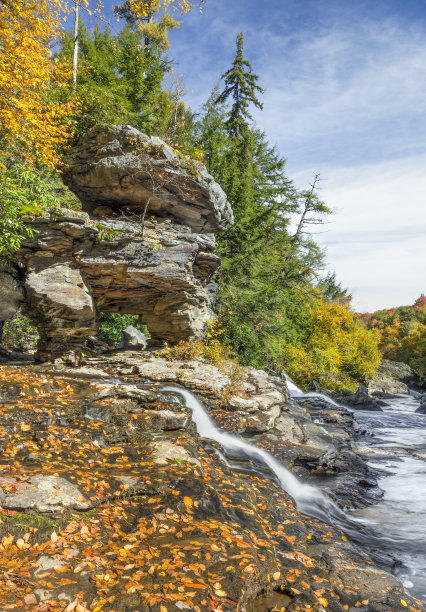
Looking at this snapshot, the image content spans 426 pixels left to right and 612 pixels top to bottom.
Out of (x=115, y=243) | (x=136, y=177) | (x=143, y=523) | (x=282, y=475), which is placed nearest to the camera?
(x=143, y=523)

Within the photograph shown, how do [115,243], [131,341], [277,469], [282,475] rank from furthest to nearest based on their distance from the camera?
1. [131,341]
2. [115,243]
3. [277,469]
4. [282,475]

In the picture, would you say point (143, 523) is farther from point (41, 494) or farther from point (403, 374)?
point (403, 374)

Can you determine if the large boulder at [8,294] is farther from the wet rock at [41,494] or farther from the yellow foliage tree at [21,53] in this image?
the wet rock at [41,494]

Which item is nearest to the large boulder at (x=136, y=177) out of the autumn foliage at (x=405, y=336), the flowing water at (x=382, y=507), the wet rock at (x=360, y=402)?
the flowing water at (x=382, y=507)

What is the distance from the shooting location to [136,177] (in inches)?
472

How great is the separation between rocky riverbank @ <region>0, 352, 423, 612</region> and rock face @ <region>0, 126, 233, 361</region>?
3.74 metres

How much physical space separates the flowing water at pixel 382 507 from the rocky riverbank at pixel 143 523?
0.54 metres

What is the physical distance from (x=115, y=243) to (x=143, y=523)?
9.55 m

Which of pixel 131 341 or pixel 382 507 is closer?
pixel 382 507

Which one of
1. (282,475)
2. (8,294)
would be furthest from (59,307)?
(282,475)

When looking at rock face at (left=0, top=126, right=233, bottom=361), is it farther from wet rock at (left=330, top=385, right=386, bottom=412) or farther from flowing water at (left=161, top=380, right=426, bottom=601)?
wet rock at (left=330, top=385, right=386, bottom=412)

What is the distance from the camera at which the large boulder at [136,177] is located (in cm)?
1171

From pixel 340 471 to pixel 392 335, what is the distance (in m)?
58.1

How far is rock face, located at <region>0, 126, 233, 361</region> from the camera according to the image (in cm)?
1129
